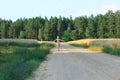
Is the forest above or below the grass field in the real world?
above

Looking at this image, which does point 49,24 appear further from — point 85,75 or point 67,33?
point 85,75

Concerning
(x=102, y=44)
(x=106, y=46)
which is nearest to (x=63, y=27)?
(x=102, y=44)

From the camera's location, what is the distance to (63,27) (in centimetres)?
15350

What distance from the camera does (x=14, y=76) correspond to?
15.1 meters

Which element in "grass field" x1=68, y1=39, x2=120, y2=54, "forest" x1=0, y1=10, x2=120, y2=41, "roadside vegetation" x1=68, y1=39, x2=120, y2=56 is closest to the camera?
"roadside vegetation" x1=68, y1=39, x2=120, y2=56

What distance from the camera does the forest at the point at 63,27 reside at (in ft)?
414

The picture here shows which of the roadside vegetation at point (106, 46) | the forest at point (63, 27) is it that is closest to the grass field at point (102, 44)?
the roadside vegetation at point (106, 46)

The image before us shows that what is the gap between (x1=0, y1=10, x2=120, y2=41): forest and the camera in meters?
126

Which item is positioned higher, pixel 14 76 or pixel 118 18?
pixel 118 18

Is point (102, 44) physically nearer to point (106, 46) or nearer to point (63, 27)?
point (106, 46)

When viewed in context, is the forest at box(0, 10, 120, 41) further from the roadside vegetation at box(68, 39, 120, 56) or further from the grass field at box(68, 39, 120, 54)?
the roadside vegetation at box(68, 39, 120, 56)

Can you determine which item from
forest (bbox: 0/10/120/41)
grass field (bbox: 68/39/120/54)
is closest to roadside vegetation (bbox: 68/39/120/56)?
grass field (bbox: 68/39/120/54)

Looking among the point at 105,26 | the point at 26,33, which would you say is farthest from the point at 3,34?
the point at 105,26

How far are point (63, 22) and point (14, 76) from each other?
14080cm
